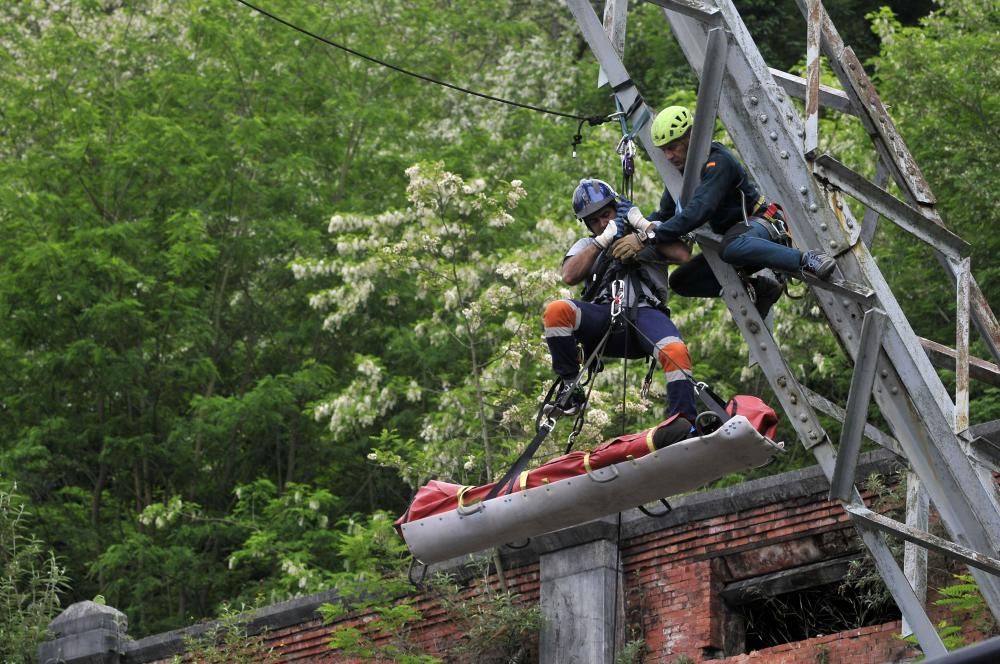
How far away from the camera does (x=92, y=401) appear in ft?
88.5

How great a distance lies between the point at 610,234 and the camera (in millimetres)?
10781

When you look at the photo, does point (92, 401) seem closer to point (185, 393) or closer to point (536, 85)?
point (185, 393)

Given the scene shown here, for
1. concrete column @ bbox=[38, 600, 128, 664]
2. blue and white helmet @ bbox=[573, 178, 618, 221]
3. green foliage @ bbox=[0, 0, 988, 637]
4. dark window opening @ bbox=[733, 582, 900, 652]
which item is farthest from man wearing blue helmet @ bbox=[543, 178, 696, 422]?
concrete column @ bbox=[38, 600, 128, 664]

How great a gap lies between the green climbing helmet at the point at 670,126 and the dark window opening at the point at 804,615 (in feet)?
15.9

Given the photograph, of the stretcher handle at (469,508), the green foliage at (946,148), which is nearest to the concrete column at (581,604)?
→ the stretcher handle at (469,508)

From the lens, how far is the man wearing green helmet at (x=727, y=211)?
33.7ft

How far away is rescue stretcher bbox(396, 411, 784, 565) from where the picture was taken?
9680 mm

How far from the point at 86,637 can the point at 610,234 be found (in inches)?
334

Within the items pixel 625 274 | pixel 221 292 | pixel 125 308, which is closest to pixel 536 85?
pixel 221 292

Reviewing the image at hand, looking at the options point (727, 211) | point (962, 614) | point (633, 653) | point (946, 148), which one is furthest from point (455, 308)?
point (727, 211)

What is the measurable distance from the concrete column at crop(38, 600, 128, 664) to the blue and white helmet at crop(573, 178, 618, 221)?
8.14m

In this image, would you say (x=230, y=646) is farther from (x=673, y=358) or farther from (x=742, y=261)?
(x=742, y=261)

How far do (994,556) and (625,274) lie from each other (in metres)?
2.90

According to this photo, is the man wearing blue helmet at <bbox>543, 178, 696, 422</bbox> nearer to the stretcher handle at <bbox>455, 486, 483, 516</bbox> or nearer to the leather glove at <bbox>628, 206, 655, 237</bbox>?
the leather glove at <bbox>628, 206, 655, 237</bbox>
